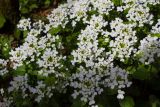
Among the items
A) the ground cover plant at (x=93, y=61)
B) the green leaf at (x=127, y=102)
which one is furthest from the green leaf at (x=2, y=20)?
the green leaf at (x=127, y=102)

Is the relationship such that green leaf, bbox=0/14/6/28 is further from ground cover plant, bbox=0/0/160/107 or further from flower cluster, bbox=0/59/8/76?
flower cluster, bbox=0/59/8/76

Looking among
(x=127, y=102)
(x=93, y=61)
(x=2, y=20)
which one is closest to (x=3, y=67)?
(x=93, y=61)

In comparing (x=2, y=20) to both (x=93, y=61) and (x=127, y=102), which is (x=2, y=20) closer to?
(x=93, y=61)

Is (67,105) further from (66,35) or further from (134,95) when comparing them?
(66,35)

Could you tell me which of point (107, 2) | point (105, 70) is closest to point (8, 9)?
point (107, 2)

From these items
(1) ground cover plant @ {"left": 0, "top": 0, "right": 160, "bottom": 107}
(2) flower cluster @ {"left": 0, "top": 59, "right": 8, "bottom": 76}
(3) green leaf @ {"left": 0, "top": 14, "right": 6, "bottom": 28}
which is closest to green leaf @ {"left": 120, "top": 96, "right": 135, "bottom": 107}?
(1) ground cover plant @ {"left": 0, "top": 0, "right": 160, "bottom": 107}

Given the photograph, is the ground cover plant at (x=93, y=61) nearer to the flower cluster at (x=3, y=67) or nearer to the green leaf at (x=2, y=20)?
the flower cluster at (x=3, y=67)

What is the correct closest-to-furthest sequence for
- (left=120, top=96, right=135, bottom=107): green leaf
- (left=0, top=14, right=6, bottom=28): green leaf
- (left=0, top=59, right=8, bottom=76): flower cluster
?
(left=120, top=96, right=135, bottom=107): green leaf, (left=0, top=59, right=8, bottom=76): flower cluster, (left=0, top=14, right=6, bottom=28): green leaf

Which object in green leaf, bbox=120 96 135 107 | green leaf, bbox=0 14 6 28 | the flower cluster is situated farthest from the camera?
green leaf, bbox=0 14 6 28
